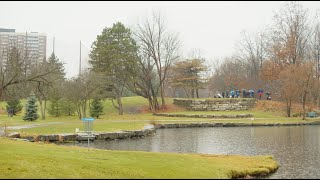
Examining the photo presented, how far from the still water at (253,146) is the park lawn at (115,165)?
4.40 feet

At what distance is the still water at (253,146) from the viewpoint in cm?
1567

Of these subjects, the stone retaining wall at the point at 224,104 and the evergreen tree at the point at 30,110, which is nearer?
the evergreen tree at the point at 30,110

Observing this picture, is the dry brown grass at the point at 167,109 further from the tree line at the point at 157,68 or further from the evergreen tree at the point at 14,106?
the evergreen tree at the point at 14,106

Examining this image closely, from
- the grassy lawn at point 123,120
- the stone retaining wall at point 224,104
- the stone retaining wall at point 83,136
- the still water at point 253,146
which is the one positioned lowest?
the still water at point 253,146

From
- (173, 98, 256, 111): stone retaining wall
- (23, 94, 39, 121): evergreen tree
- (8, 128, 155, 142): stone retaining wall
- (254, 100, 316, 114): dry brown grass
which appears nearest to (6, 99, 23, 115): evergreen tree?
(23, 94, 39, 121): evergreen tree

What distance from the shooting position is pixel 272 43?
55781 mm

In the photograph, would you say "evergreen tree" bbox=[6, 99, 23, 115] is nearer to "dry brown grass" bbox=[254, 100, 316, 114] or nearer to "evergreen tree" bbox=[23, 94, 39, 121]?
"evergreen tree" bbox=[23, 94, 39, 121]

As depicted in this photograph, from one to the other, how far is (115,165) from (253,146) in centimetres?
1153

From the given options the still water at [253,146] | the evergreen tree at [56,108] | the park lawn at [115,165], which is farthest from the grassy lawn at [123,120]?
the park lawn at [115,165]

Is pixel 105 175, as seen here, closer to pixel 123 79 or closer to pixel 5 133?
pixel 5 133

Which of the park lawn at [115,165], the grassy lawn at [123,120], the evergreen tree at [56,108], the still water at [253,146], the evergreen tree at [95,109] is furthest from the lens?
the evergreen tree at [56,108]

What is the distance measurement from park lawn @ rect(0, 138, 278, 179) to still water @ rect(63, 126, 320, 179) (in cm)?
134

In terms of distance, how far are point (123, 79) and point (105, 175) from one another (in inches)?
1443

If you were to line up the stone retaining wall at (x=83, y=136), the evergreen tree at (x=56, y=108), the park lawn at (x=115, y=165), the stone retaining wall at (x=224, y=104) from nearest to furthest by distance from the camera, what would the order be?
the park lawn at (x=115, y=165) < the stone retaining wall at (x=83, y=136) < the evergreen tree at (x=56, y=108) < the stone retaining wall at (x=224, y=104)
